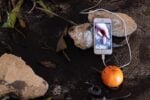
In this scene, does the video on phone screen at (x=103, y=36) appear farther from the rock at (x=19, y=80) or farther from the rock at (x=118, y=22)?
the rock at (x=19, y=80)

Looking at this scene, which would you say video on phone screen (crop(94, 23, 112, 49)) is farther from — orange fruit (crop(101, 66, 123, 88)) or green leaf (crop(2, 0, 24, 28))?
green leaf (crop(2, 0, 24, 28))

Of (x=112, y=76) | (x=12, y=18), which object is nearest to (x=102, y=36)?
(x=112, y=76)

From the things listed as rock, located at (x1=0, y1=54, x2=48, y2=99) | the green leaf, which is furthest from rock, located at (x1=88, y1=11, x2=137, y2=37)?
rock, located at (x1=0, y1=54, x2=48, y2=99)

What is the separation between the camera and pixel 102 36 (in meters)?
3.40

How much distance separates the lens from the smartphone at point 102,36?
3.36m

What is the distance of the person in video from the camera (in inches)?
133

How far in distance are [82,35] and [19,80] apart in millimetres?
598

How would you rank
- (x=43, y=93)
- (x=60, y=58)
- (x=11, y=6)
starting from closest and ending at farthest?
(x=43, y=93) → (x=60, y=58) → (x=11, y=6)

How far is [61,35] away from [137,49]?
22.6 inches

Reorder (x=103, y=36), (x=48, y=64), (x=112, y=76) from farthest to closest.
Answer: (x=103, y=36) → (x=48, y=64) → (x=112, y=76)

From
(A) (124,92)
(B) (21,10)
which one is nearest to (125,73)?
(A) (124,92)

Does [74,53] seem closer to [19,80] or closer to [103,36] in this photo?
[103,36]

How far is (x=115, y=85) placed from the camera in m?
3.15

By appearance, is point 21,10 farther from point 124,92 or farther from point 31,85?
point 124,92
